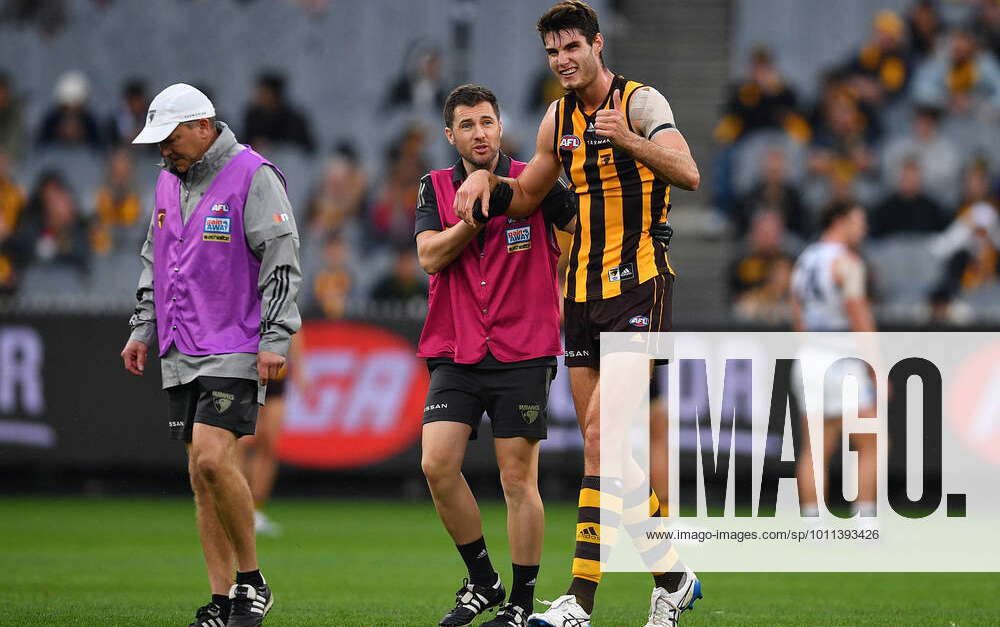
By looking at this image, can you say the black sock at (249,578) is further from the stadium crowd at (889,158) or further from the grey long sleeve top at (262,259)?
the stadium crowd at (889,158)

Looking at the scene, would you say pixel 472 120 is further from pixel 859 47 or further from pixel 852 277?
pixel 859 47

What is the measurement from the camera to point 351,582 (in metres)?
9.62

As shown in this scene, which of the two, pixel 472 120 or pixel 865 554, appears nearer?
pixel 472 120

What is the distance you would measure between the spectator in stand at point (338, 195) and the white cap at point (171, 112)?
11.5 m

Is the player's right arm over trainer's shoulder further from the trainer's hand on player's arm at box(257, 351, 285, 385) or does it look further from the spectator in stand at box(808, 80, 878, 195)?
the spectator in stand at box(808, 80, 878, 195)

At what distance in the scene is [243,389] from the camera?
23.3ft

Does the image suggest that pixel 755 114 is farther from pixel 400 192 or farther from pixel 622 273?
pixel 622 273

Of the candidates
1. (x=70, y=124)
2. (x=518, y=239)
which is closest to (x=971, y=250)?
(x=70, y=124)

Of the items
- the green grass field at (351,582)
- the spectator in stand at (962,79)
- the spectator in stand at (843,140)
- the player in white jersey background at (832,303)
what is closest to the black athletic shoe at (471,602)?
the green grass field at (351,582)

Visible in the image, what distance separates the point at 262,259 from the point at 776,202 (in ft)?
40.3

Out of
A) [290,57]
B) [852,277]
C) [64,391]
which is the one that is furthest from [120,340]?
[852,277]

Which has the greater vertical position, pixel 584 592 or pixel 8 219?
pixel 8 219

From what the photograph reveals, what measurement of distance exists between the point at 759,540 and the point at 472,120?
6307 millimetres

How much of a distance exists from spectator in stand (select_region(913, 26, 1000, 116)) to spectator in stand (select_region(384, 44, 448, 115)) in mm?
6351
